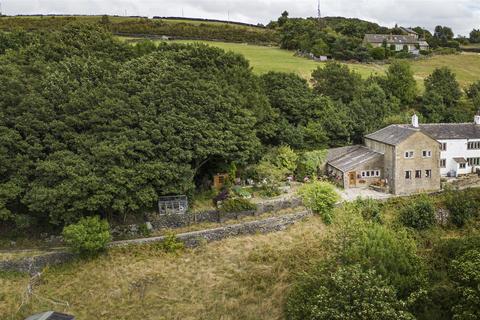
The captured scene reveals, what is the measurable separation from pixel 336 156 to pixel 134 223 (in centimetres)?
2253

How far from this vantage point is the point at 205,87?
3653cm

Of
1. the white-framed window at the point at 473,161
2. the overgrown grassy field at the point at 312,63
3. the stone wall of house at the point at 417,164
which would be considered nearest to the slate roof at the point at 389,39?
the overgrown grassy field at the point at 312,63

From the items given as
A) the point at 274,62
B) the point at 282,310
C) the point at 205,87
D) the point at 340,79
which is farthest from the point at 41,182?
the point at 274,62

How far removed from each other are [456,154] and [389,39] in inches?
2177

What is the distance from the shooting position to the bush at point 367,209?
35.2 metres

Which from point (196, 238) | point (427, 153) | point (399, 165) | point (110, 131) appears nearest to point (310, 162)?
point (399, 165)

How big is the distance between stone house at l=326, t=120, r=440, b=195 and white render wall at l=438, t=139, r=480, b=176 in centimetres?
382

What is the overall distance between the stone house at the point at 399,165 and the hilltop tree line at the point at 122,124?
581 cm

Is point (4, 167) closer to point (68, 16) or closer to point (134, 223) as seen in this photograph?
point (134, 223)

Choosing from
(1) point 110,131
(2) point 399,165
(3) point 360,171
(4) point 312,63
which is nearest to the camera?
(1) point 110,131

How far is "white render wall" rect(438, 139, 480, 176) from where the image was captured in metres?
43.2

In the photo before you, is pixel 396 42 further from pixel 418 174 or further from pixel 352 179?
pixel 352 179

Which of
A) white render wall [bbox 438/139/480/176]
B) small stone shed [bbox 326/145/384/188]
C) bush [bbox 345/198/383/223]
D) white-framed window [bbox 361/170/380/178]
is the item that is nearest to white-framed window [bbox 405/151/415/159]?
small stone shed [bbox 326/145/384/188]

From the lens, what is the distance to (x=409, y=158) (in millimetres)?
39844
